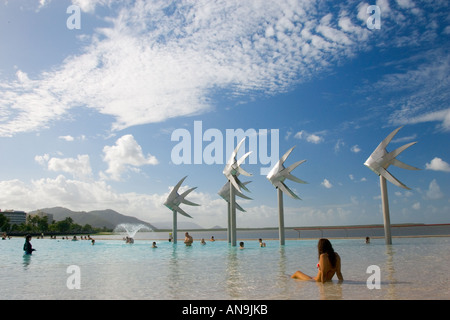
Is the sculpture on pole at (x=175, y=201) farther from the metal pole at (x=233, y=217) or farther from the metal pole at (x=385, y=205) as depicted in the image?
the metal pole at (x=385, y=205)

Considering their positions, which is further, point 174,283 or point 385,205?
point 385,205

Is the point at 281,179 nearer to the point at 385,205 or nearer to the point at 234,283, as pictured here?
the point at 385,205

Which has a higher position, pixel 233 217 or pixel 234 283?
pixel 233 217

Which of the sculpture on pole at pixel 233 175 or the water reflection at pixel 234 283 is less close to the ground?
the sculpture on pole at pixel 233 175

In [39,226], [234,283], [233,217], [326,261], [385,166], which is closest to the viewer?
[326,261]

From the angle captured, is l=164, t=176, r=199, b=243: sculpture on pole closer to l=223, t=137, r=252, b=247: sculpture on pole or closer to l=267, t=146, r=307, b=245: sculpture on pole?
→ l=223, t=137, r=252, b=247: sculpture on pole

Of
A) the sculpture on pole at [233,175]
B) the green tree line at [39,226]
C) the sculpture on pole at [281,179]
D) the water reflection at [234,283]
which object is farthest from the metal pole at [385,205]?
the green tree line at [39,226]

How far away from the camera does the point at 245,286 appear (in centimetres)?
1061

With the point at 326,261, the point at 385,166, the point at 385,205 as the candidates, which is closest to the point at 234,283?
the point at 326,261

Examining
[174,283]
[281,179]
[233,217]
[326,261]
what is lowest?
[174,283]

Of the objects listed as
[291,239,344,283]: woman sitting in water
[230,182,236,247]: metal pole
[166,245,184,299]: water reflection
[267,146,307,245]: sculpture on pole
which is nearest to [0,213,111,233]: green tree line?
[230,182,236,247]: metal pole

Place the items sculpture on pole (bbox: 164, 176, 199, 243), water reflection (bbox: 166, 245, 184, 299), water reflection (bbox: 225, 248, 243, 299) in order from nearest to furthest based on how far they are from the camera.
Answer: water reflection (bbox: 225, 248, 243, 299) → water reflection (bbox: 166, 245, 184, 299) → sculpture on pole (bbox: 164, 176, 199, 243)

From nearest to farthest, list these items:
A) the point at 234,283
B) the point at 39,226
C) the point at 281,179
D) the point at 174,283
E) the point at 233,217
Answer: the point at 234,283
the point at 174,283
the point at 281,179
the point at 233,217
the point at 39,226
